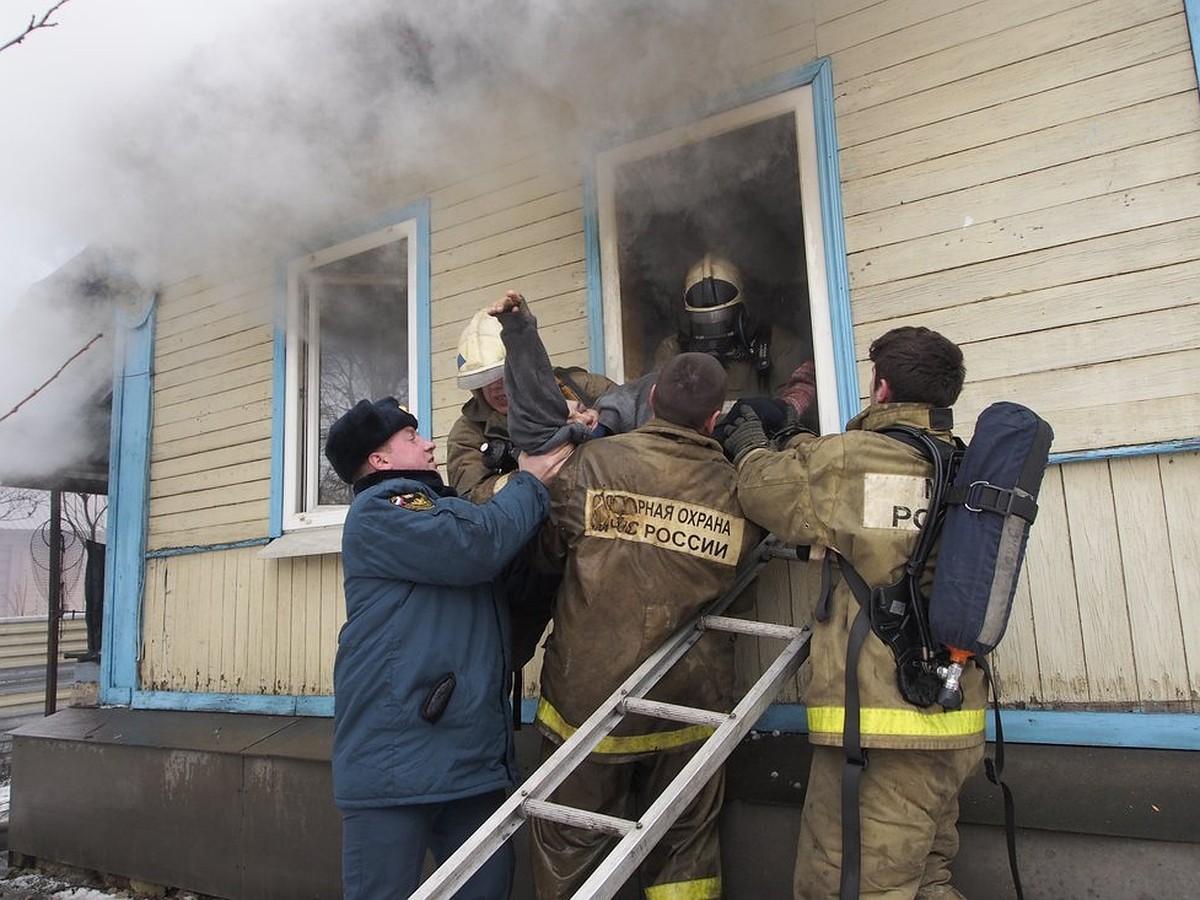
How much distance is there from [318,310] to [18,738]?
10.3ft

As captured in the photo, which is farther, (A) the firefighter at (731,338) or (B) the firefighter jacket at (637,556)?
(A) the firefighter at (731,338)

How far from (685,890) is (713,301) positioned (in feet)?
7.80

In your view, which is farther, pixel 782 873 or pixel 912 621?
pixel 782 873

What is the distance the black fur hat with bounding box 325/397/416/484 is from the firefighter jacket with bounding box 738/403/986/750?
1.14 metres

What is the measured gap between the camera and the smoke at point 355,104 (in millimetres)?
3395

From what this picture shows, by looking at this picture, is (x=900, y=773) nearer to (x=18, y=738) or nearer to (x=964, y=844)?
(x=964, y=844)

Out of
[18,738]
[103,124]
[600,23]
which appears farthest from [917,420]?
[18,738]

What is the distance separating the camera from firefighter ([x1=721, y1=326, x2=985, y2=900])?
1.90 metres

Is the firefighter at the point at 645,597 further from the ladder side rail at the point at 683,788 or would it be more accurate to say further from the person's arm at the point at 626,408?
the person's arm at the point at 626,408

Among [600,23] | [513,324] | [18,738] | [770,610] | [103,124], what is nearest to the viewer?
[513,324]

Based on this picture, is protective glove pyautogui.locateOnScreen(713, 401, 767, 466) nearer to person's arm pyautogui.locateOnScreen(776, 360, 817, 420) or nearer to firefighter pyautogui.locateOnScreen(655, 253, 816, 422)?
person's arm pyautogui.locateOnScreen(776, 360, 817, 420)

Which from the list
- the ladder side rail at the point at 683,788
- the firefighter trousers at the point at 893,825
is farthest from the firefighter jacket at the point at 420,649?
the firefighter trousers at the point at 893,825

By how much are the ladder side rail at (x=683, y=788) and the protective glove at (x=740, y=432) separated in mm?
551

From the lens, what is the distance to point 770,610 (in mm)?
3037
